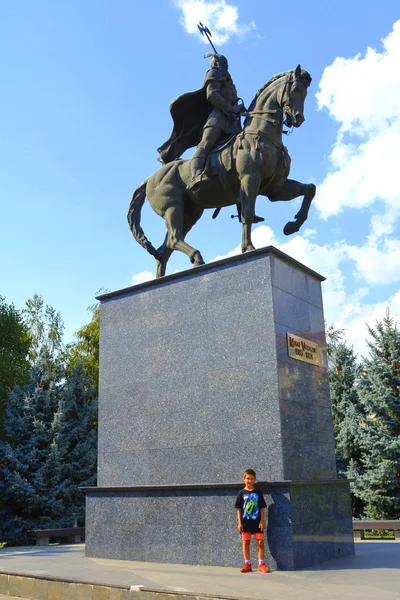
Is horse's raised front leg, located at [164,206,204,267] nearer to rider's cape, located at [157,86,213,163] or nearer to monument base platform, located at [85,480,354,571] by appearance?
rider's cape, located at [157,86,213,163]

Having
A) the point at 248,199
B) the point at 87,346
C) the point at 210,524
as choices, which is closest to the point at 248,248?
the point at 248,199

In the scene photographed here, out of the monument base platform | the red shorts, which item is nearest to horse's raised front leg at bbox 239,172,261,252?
the monument base platform

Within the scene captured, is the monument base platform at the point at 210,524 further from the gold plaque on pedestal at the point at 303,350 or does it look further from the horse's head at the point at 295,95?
the horse's head at the point at 295,95

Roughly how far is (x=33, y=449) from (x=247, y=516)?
51.6 ft

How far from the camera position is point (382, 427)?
63.5 feet

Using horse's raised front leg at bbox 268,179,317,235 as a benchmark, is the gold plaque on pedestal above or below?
below

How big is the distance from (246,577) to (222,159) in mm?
6292

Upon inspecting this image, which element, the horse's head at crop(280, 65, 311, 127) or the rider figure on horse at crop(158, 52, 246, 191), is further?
the rider figure on horse at crop(158, 52, 246, 191)

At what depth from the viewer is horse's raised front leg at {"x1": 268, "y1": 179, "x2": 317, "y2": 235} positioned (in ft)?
33.3

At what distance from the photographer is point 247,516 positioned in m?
6.95

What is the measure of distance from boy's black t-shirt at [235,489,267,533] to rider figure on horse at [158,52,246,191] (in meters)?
5.17

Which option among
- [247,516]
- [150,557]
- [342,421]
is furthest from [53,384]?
[247,516]

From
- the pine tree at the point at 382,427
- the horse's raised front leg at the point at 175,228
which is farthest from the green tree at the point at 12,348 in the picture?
the horse's raised front leg at the point at 175,228

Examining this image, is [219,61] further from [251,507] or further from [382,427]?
[382,427]
